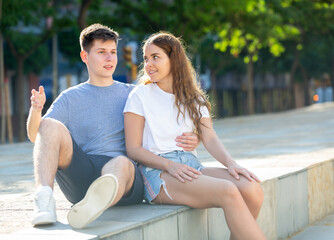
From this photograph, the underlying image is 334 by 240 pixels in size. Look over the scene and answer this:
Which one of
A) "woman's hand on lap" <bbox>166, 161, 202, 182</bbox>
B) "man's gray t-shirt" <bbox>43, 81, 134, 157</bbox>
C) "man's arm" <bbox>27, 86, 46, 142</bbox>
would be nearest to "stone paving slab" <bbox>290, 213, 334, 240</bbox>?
"woman's hand on lap" <bbox>166, 161, 202, 182</bbox>

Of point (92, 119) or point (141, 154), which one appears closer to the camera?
point (141, 154)

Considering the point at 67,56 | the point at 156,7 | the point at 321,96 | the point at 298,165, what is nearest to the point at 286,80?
the point at 321,96

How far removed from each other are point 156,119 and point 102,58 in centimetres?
56

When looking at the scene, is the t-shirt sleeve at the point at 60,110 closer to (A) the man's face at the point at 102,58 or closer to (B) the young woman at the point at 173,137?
(A) the man's face at the point at 102,58

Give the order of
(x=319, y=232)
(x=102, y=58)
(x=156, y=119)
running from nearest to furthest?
(x=156, y=119) → (x=102, y=58) → (x=319, y=232)

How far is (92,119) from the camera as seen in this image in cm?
486

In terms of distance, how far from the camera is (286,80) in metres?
67.6

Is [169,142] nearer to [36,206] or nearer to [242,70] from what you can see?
[36,206]

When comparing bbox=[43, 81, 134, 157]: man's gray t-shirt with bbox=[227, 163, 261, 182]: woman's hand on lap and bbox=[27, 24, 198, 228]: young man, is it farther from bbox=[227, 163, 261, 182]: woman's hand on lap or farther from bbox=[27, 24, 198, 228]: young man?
bbox=[227, 163, 261, 182]: woman's hand on lap

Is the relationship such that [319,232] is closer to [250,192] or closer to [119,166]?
[250,192]

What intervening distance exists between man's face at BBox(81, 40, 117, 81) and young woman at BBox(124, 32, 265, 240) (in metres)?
0.23

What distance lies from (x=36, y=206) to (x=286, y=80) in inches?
2546

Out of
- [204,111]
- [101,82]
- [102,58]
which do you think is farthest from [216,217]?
[102,58]

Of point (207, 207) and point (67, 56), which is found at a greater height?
point (67, 56)
